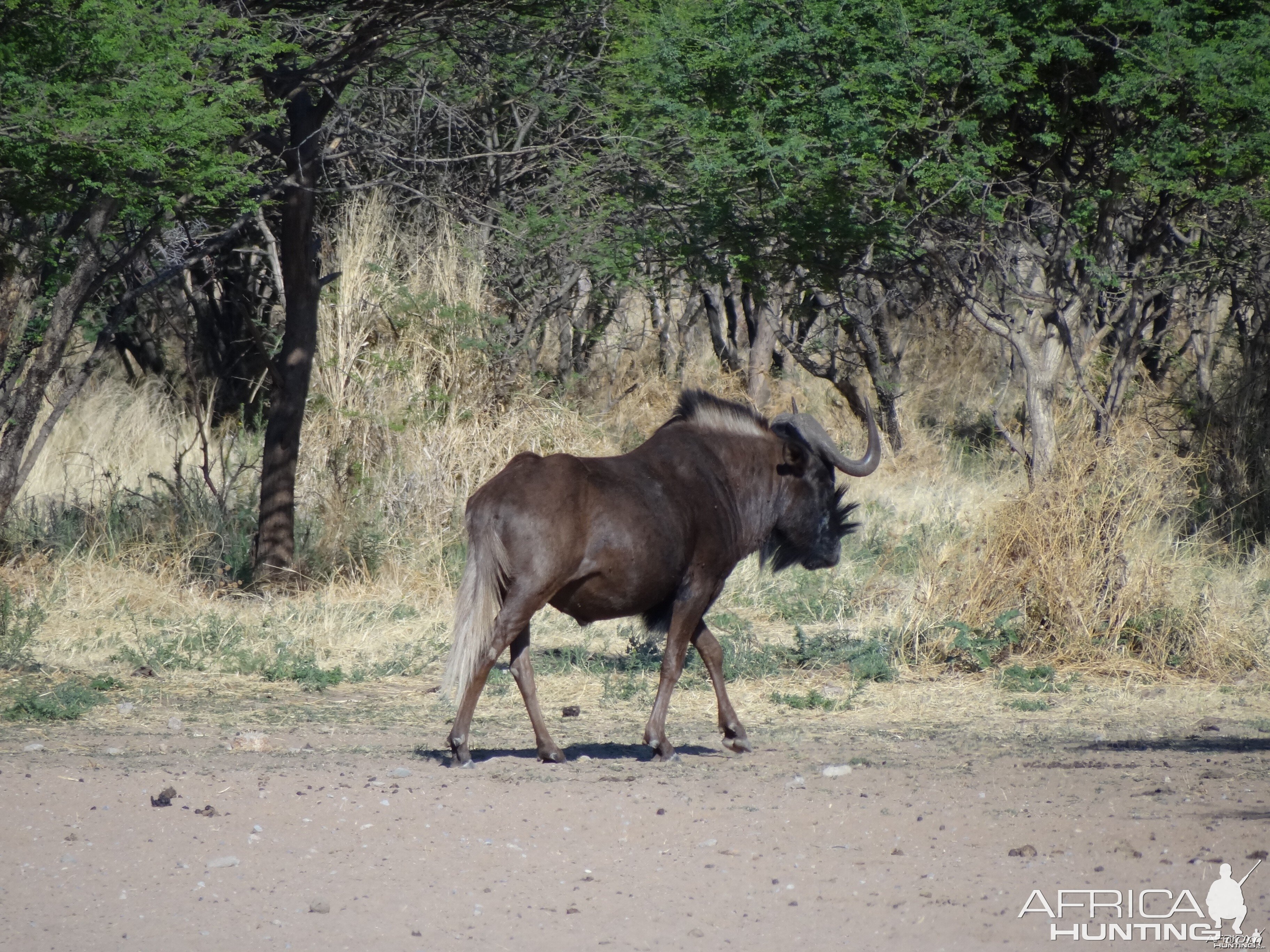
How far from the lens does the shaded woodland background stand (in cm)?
902

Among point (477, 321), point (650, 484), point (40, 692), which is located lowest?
point (40, 692)

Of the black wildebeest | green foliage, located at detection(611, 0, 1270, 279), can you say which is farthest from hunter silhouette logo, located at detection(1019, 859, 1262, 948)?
green foliage, located at detection(611, 0, 1270, 279)

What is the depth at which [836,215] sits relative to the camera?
1173cm

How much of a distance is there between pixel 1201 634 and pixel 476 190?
9.90 m

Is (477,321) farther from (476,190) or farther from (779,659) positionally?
(779,659)

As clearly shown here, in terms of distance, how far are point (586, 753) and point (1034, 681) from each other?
11.0 feet

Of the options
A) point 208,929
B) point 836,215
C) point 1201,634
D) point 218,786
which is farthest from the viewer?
point 836,215

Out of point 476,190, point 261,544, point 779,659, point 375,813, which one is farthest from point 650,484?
point 476,190

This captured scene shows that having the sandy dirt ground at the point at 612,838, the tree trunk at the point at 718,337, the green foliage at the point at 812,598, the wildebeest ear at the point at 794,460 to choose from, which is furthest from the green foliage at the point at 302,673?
the tree trunk at the point at 718,337

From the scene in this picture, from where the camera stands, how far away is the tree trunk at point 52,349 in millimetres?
9797

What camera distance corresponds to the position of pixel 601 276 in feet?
44.7

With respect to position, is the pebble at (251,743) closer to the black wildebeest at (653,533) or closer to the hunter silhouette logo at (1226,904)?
the black wildebeest at (653,533)

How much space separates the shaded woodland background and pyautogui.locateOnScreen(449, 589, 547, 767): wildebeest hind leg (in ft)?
8.55

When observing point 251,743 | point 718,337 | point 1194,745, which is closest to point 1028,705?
point 1194,745
